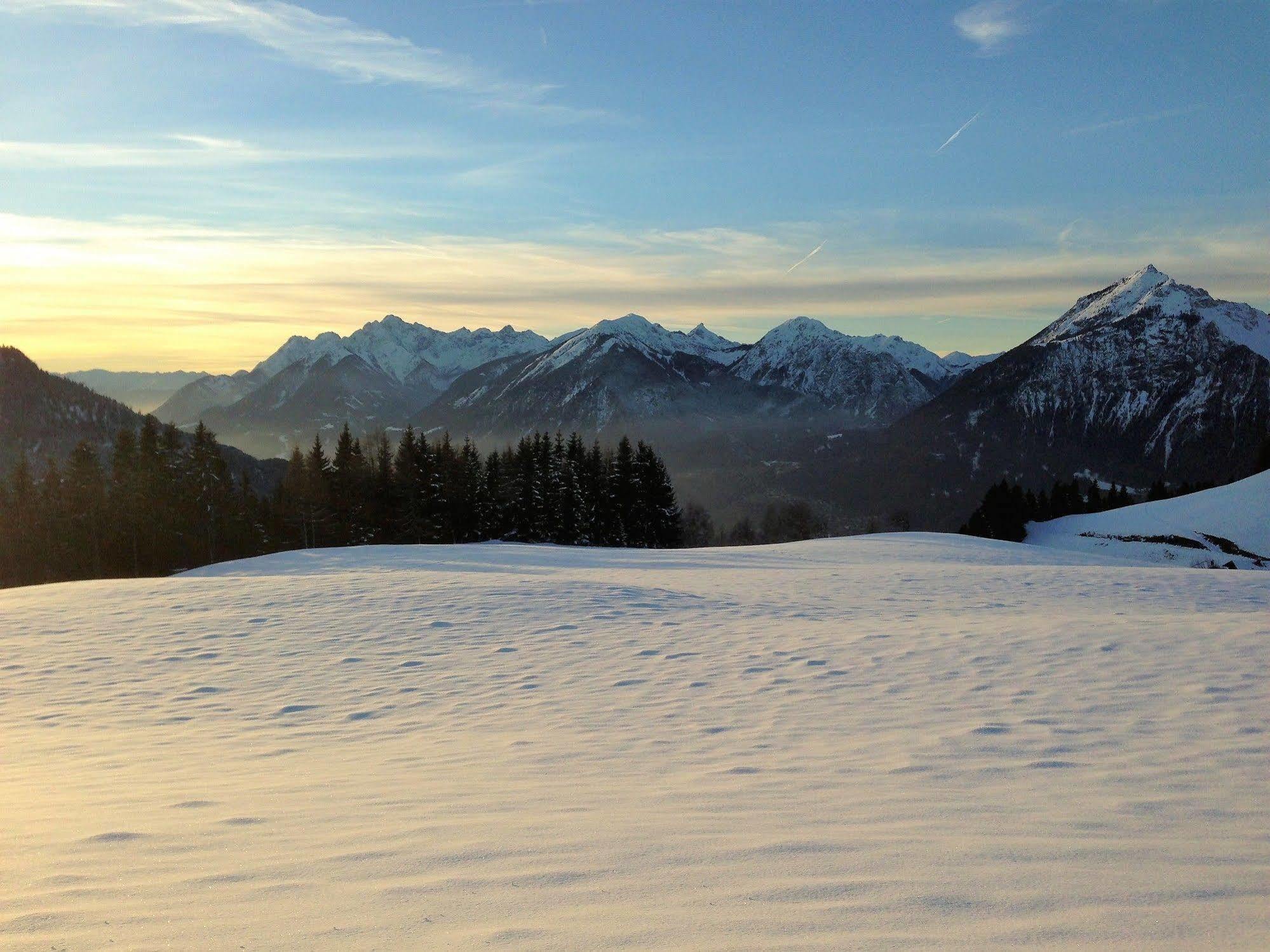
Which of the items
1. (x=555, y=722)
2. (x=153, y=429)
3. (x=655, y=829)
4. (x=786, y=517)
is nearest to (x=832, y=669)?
(x=555, y=722)

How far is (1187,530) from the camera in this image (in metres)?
61.3

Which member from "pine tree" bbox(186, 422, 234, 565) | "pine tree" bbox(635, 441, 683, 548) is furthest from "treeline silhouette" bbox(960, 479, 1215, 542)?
"pine tree" bbox(186, 422, 234, 565)

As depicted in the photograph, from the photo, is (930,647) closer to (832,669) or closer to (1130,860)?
(832,669)

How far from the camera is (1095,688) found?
10.1 metres

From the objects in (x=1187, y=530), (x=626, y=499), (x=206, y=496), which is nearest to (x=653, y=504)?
(x=626, y=499)

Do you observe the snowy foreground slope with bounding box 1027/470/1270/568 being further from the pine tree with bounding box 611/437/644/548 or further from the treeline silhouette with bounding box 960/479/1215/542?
the pine tree with bounding box 611/437/644/548

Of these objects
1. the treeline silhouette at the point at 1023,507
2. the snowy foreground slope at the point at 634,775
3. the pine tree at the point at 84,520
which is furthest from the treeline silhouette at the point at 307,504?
the snowy foreground slope at the point at 634,775

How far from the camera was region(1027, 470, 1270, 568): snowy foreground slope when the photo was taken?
5478 cm

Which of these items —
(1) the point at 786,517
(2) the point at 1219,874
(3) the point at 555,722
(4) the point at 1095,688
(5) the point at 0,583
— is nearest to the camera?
(2) the point at 1219,874

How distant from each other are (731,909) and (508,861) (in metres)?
1.44

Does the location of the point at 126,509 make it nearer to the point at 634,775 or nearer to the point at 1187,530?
the point at 634,775

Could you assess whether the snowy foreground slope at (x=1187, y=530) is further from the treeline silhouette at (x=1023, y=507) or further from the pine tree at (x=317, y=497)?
the pine tree at (x=317, y=497)

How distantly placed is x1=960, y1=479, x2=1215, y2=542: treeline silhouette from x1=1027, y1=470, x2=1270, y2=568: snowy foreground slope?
2558mm

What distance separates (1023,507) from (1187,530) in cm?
1931
